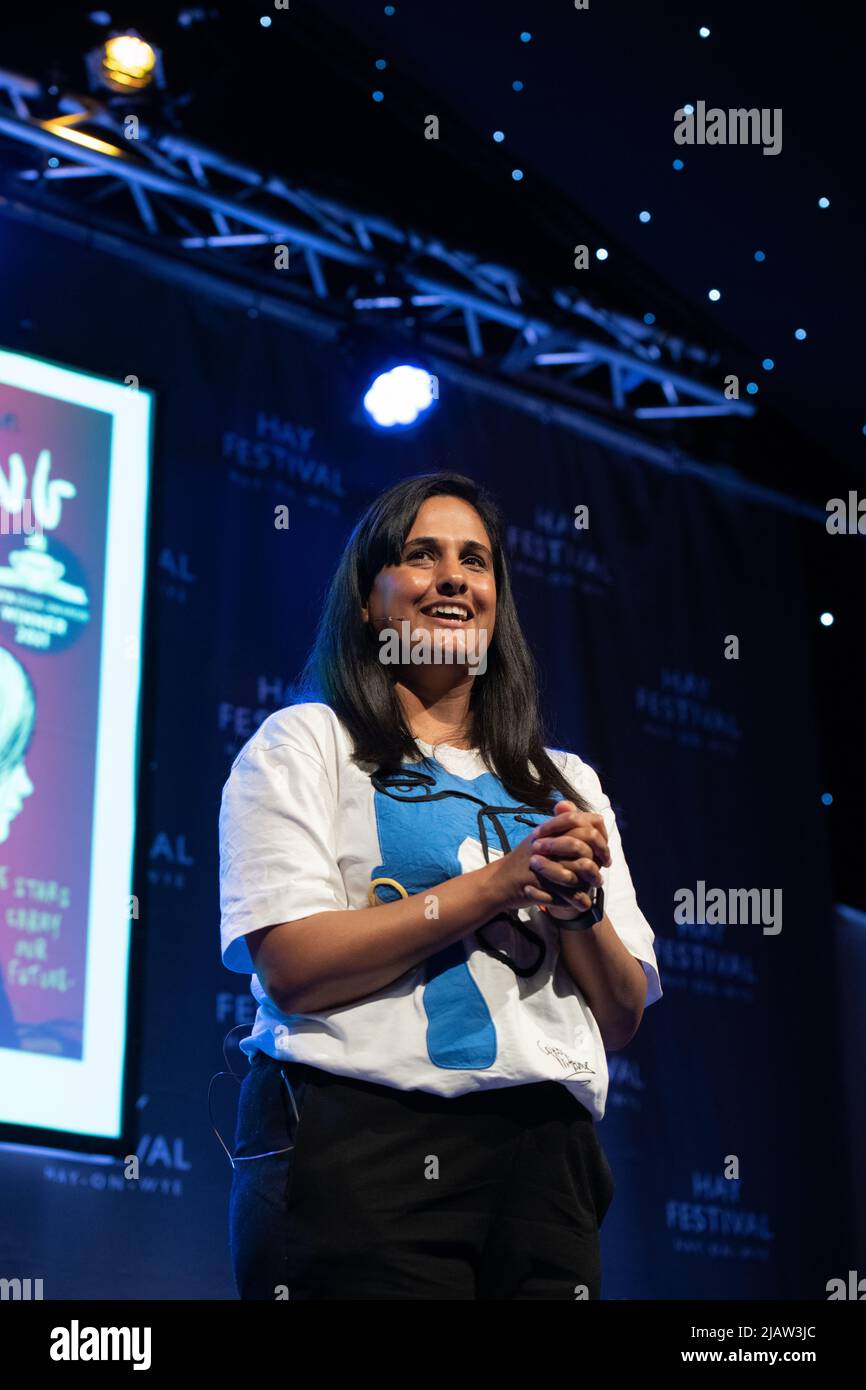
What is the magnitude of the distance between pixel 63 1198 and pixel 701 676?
2.80 meters

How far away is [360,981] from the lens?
171 centimetres

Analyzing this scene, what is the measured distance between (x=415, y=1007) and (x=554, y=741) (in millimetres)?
2262

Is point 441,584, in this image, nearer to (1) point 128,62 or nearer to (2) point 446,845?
(2) point 446,845

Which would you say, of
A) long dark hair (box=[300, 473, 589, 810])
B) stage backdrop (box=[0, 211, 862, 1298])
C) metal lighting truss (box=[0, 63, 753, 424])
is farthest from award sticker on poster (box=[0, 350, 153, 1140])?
long dark hair (box=[300, 473, 589, 810])

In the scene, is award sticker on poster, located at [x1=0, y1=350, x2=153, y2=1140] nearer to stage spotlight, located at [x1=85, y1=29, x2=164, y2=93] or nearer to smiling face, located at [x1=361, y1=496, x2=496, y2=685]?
stage spotlight, located at [x1=85, y1=29, x2=164, y2=93]

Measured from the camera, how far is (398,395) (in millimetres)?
5016

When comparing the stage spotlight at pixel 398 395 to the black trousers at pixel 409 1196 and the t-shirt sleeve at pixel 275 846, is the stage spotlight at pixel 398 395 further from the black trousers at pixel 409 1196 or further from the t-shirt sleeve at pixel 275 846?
the black trousers at pixel 409 1196

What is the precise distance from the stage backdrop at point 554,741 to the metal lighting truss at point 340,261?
0.53 ft

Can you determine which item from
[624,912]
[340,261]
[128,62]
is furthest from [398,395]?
[624,912]
